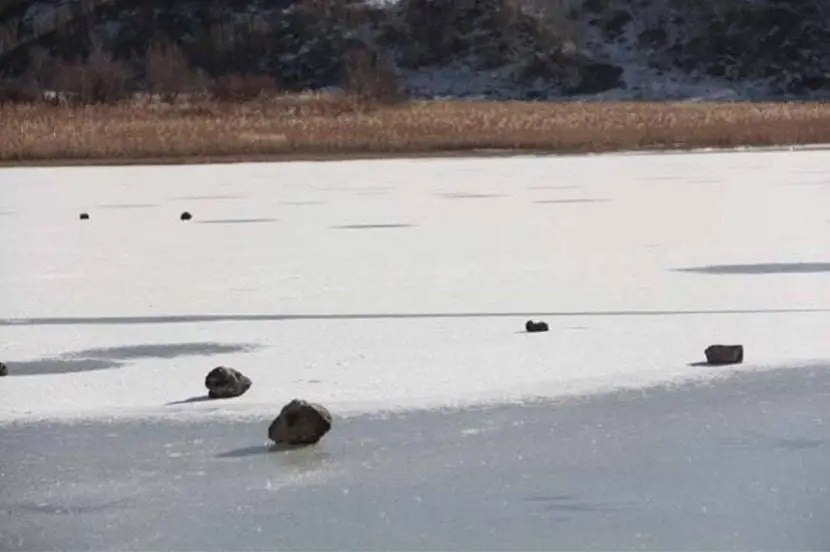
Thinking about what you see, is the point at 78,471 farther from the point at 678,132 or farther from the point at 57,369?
the point at 678,132

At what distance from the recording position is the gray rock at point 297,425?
18.0 feet

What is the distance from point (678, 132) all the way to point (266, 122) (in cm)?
1014

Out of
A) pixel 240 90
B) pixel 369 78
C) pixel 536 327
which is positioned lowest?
pixel 369 78

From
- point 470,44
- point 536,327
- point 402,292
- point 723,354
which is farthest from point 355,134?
point 470,44

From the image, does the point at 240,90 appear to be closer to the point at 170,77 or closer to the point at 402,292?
the point at 170,77

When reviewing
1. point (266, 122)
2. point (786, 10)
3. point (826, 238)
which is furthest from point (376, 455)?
point (786, 10)

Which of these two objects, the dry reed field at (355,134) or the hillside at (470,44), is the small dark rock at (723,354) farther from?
the hillside at (470,44)

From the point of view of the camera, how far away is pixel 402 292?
980 centimetres

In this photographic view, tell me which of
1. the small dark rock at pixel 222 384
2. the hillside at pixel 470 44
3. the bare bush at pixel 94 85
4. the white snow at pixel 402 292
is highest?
the small dark rock at pixel 222 384

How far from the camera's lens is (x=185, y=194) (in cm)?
2105

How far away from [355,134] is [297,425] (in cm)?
3298

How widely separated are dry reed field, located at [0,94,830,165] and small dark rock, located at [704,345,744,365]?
82.3 feet

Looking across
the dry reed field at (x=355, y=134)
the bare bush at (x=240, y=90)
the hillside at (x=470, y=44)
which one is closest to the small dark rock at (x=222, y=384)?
the dry reed field at (x=355, y=134)

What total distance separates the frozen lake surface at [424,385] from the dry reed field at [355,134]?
18520 millimetres
